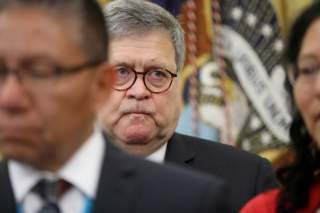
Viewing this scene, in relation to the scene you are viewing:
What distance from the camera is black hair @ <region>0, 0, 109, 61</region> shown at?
88.7 inches

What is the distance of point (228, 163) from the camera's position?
3.60 meters

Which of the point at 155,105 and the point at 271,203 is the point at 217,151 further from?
the point at 271,203

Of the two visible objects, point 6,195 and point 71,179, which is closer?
point 71,179

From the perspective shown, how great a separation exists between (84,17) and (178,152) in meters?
1.31

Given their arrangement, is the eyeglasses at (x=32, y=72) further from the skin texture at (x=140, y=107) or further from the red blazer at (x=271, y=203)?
the skin texture at (x=140, y=107)

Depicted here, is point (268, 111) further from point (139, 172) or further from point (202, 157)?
point (139, 172)

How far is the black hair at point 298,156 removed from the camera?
8.57 ft

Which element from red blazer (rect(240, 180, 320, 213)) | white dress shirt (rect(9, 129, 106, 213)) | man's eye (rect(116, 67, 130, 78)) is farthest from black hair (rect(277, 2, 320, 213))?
man's eye (rect(116, 67, 130, 78))

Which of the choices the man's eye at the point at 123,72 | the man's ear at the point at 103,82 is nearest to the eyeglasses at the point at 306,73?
the man's ear at the point at 103,82

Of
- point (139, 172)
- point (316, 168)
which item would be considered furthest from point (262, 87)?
point (139, 172)

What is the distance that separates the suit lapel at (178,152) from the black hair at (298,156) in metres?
0.82

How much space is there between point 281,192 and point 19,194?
769 mm

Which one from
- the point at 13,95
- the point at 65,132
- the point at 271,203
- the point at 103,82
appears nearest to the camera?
the point at 13,95

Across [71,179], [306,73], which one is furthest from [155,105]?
[71,179]
